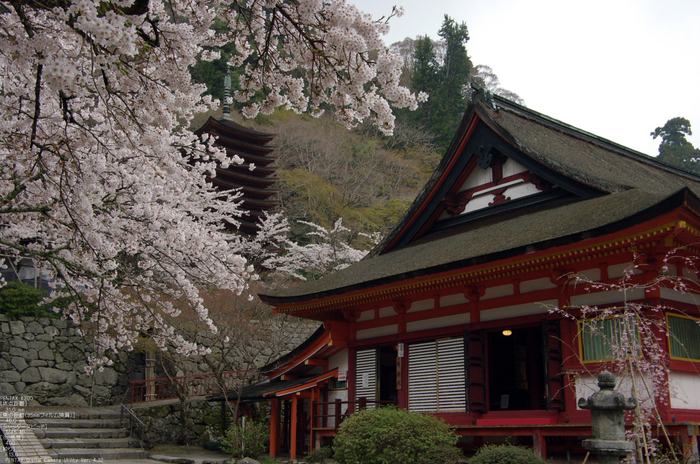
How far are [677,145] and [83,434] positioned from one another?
36505 millimetres

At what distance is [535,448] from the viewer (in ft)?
24.7

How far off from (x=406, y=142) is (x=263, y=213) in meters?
12.0

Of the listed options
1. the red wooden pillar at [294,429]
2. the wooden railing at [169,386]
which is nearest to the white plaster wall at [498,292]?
the red wooden pillar at [294,429]

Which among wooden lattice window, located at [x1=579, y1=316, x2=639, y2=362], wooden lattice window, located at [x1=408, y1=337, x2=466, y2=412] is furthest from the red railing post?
wooden lattice window, located at [x1=579, y1=316, x2=639, y2=362]

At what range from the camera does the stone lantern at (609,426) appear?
168 inches

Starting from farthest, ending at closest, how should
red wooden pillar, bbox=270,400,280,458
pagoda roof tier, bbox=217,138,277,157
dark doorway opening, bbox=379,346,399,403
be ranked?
1. pagoda roof tier, bbox=217,138,277,157
2. red wooden pillar, bbox=270,400,280,458
3. dark doorway opening, bbox=379,346,399,403

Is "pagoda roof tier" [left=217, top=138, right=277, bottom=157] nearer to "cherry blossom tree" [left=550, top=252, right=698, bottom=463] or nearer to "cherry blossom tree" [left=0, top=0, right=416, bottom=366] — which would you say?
"cherry blossom tree" [left=0, top=0, right=416, bottom=366]

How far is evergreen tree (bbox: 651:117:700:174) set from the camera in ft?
110

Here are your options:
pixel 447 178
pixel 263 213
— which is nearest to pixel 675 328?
pixel 447 178

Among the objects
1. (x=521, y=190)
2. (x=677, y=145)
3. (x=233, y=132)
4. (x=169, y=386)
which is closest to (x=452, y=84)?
(x=677, y=145)

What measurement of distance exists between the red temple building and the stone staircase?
132 inches

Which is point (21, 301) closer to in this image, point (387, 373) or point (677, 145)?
point (387, 373)

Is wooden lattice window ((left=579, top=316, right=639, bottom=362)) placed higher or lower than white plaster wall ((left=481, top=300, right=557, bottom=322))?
lower

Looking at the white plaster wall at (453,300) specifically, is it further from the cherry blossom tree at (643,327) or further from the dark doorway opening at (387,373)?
the cherry blossom tree at (643,327)
